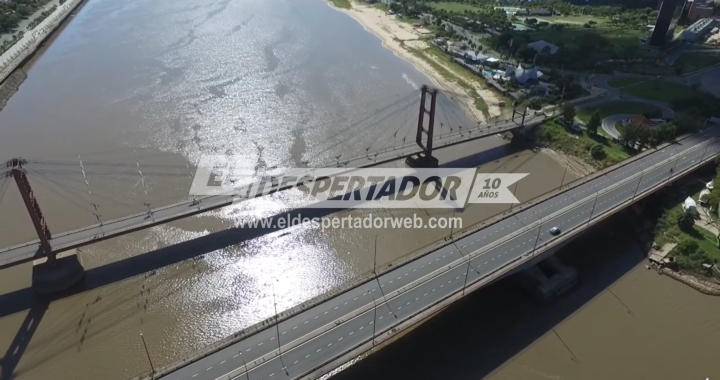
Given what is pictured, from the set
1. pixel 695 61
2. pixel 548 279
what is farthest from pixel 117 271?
pixel 695 61

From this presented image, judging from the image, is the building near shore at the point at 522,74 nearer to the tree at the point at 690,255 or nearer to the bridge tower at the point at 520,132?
the bridge tower at the point at 520,132

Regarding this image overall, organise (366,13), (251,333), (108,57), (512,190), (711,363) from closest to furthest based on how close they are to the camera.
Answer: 1. (251,333)
2. (711,363)
3. (512,190)
4. (108,57)
5. (366,13)

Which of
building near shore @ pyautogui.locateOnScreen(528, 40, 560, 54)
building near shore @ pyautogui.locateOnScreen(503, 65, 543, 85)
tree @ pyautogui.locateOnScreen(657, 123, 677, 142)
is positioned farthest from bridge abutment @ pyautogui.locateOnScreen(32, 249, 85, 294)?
building near shore @ pyautogui.locateOnScreen(528, 40, 560, 54)

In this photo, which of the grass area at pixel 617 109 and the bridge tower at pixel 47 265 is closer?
the bridge tower at pixel 47 265

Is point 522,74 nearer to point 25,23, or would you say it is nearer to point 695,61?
point 695,61

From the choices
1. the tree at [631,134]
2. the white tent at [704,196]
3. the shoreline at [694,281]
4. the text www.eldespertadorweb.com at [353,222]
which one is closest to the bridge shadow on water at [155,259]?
the text www.eldespertadorweb.com at [353,222]

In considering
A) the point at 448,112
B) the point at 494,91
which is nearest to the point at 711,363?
the point at 448,112

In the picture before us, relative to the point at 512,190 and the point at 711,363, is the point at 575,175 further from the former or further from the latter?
the point at 711,363

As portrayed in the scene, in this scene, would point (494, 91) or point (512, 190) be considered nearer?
point (512, 190)
